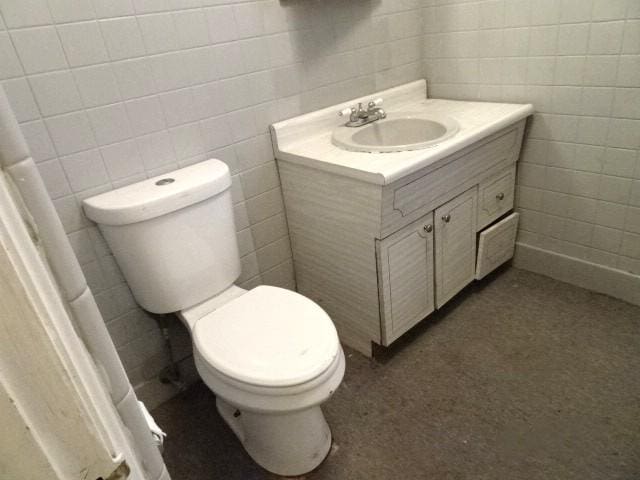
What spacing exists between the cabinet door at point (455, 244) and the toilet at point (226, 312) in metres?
0.60

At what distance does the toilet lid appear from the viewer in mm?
1059

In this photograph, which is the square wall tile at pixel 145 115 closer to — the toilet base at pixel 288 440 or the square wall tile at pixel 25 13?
the square wall tile at pixel 25 13

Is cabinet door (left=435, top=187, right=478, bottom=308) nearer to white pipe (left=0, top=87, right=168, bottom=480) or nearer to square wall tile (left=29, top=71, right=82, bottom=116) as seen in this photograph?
square wall tile (left=29, top=71, right=82, bottom=116)

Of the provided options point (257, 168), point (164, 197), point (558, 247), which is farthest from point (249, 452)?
point (558, 247)

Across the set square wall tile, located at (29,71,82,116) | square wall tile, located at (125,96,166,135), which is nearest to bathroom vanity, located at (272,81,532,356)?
square wall tile, located at (125,96,166,135)

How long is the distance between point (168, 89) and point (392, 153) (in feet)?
2.28

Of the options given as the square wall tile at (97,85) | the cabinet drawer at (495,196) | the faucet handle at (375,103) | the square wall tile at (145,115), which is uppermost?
the square wall tile at (97,85)

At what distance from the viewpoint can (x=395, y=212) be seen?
4.44ft

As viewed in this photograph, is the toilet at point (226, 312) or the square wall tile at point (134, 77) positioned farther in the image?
the square wall tile at point (134, 77)

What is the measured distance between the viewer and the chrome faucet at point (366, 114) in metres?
1.67

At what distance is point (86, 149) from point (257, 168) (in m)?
0.54

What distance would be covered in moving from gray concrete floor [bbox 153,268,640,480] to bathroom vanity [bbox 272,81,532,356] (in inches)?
6.4

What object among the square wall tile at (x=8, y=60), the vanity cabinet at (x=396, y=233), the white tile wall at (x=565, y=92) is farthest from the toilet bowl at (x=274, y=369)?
the white tile wall at (x=565, y=92)

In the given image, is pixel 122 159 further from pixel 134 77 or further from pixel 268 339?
pixel 268 339
